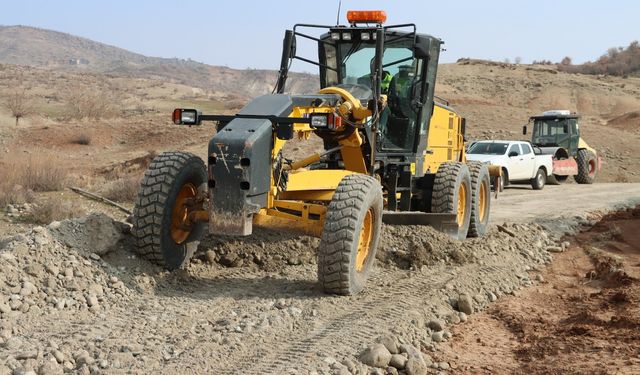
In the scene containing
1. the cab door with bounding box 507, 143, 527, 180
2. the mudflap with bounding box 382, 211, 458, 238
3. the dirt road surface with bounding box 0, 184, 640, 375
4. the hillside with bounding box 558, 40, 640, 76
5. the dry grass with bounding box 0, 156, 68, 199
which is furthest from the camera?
the hillside with bounding box 558, 40, 640, 76

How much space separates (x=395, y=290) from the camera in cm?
798

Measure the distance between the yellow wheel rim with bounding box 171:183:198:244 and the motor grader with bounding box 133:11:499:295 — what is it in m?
0.01

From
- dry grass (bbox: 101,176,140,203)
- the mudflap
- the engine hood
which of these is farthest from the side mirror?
the engine hood

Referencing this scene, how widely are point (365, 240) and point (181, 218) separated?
1946mm

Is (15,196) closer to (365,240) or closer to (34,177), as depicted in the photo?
(34,177)

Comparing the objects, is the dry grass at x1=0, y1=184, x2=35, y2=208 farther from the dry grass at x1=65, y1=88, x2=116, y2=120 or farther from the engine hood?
the dry grass at x1=65, y1=88, x2=116, y2=120

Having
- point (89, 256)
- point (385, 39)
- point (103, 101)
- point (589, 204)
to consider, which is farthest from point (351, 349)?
point (103, 101)

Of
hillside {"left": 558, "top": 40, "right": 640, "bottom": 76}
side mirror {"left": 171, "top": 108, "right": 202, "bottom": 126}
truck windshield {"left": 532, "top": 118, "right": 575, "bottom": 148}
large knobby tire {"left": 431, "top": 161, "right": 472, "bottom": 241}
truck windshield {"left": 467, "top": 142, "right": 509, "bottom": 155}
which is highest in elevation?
hillside {"left": 558, "top": 40, "right": 640, "bottom": 76}

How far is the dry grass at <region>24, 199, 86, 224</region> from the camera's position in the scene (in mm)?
11609

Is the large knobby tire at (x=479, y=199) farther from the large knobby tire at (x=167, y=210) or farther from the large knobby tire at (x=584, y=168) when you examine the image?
the large knobby tire at (x=584, y=168)

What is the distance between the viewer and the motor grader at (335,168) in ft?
23.8

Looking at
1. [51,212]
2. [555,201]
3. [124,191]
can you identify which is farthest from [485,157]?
[51,212]

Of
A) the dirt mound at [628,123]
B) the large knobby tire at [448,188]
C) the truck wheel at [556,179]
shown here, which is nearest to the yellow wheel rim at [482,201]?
the large knobby tire at [448,188]

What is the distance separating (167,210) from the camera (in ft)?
25.7
